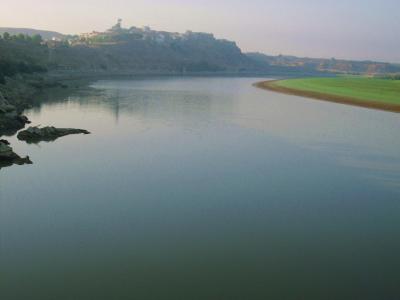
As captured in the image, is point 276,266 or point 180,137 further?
point 180,137

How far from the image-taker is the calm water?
1005 centimetres

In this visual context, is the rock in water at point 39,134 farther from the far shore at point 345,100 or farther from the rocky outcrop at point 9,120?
the far shore at point 345,100

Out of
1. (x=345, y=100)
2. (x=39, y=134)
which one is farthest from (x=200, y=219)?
(x=345, y=100)

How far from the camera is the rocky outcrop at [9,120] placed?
28.0m

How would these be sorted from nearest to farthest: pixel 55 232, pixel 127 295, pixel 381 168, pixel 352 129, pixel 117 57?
pixel 127 295, pixel 55 232, pixel 381 168, pixel 352 129, pixel 117 57

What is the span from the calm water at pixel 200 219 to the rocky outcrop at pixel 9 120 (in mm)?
4066

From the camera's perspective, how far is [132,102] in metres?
48.2

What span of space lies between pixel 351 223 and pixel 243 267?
188 inches

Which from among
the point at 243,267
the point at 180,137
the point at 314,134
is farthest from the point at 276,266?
the point at 314,134

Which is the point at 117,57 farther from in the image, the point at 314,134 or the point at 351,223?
the point at 351,223

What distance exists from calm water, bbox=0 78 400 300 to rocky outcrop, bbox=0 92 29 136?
4066 millimetres

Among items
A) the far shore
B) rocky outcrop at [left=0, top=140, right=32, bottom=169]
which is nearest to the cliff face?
the far shore

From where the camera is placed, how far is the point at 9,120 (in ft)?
95.2

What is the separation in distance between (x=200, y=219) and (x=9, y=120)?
64.9 feet
